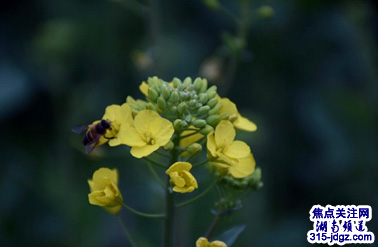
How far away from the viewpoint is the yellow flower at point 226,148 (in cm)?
190

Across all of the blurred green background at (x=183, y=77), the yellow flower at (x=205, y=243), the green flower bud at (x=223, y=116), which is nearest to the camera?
the yellow flower at (x=205, y=243)

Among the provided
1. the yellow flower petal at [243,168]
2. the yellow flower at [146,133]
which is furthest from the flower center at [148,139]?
the yellow flower petal at [243,168]

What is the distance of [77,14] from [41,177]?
1704 mm

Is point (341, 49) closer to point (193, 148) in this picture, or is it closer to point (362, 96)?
point (362, 96)

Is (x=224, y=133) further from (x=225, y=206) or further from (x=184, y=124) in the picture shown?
(x=225, y=206)

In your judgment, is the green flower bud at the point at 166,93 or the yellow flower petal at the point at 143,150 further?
the green flower bud at the point at 166,93

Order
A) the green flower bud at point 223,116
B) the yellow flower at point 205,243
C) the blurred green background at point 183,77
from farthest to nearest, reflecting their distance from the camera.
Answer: the blurred green background at point 183,77, the green flower bud at point 223,116, the yellow flower at point 205,243

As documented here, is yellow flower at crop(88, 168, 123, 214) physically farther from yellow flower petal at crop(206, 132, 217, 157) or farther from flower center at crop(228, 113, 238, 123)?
flower center at crop(228, 113, 238, 123)

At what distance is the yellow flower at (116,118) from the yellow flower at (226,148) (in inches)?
12.8

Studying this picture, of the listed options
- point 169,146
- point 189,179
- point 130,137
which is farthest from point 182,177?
point 130,137

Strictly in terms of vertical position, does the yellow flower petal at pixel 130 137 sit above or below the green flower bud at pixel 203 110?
below

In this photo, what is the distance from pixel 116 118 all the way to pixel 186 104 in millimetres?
282

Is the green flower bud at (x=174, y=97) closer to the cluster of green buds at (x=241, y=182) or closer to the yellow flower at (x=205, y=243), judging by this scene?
the cluster of green buds at (x=241, y=182)

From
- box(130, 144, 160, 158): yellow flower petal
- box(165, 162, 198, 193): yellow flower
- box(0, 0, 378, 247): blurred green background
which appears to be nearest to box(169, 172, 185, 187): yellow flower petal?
box(165, 162, 198, 193): yellow flower
